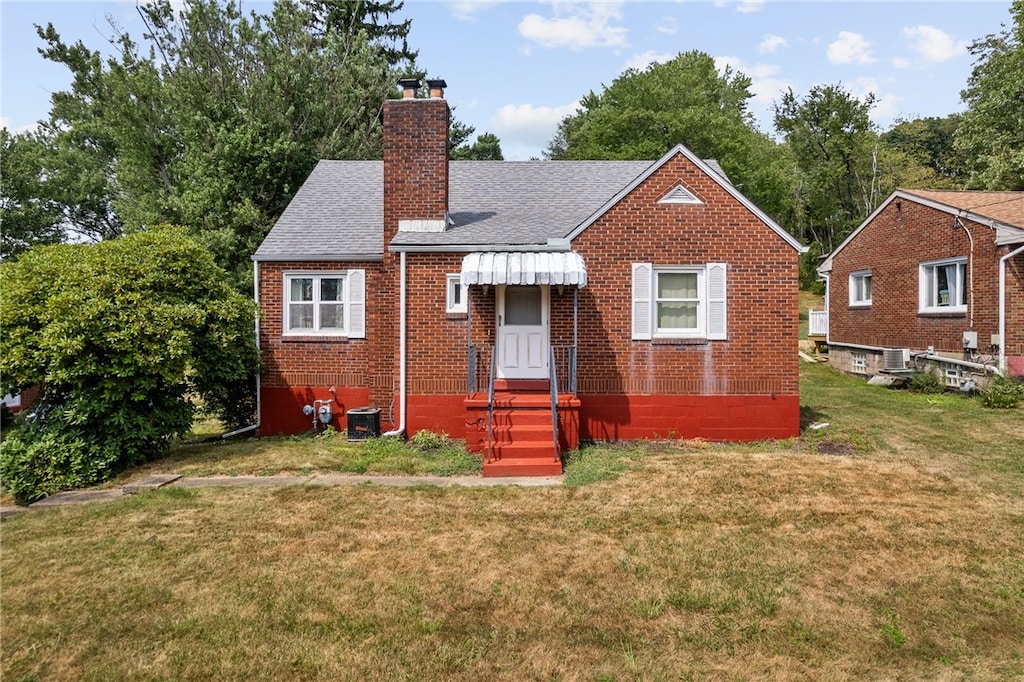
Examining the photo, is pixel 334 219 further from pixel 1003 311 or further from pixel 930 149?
pixel 930 149

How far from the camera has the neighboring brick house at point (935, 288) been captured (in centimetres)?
1537

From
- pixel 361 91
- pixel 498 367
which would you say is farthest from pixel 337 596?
pixel 361 91

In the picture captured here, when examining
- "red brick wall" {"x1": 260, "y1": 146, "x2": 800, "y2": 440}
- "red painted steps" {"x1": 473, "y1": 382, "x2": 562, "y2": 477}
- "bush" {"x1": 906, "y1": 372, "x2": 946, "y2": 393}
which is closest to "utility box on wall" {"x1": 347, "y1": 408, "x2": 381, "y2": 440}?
"red brick wall" {"x1": 260, "y1": 146, "x2": 800, "y2": 440}

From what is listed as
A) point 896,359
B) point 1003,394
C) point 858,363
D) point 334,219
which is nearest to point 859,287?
point 858,363

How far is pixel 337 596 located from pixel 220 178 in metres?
19.7

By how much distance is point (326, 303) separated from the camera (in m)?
13.3

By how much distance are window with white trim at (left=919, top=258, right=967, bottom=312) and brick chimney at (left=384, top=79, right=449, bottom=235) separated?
Result: 48.0 ft

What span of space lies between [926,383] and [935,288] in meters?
3.12

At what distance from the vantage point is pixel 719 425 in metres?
11.6

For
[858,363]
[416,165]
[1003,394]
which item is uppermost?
[416,165]

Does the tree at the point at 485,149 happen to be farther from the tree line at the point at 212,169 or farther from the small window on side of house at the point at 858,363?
the small window on side of house at the point at 858,363

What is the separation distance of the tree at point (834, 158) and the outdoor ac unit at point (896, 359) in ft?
97.1

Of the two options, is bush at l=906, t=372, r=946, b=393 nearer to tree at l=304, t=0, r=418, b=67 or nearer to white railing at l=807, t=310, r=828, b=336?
white railing at l=807, t=310, r=828, b=336

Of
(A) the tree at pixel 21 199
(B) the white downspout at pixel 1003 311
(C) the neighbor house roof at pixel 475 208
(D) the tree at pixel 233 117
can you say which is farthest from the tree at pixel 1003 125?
(A) the tree at pixel 21 199
